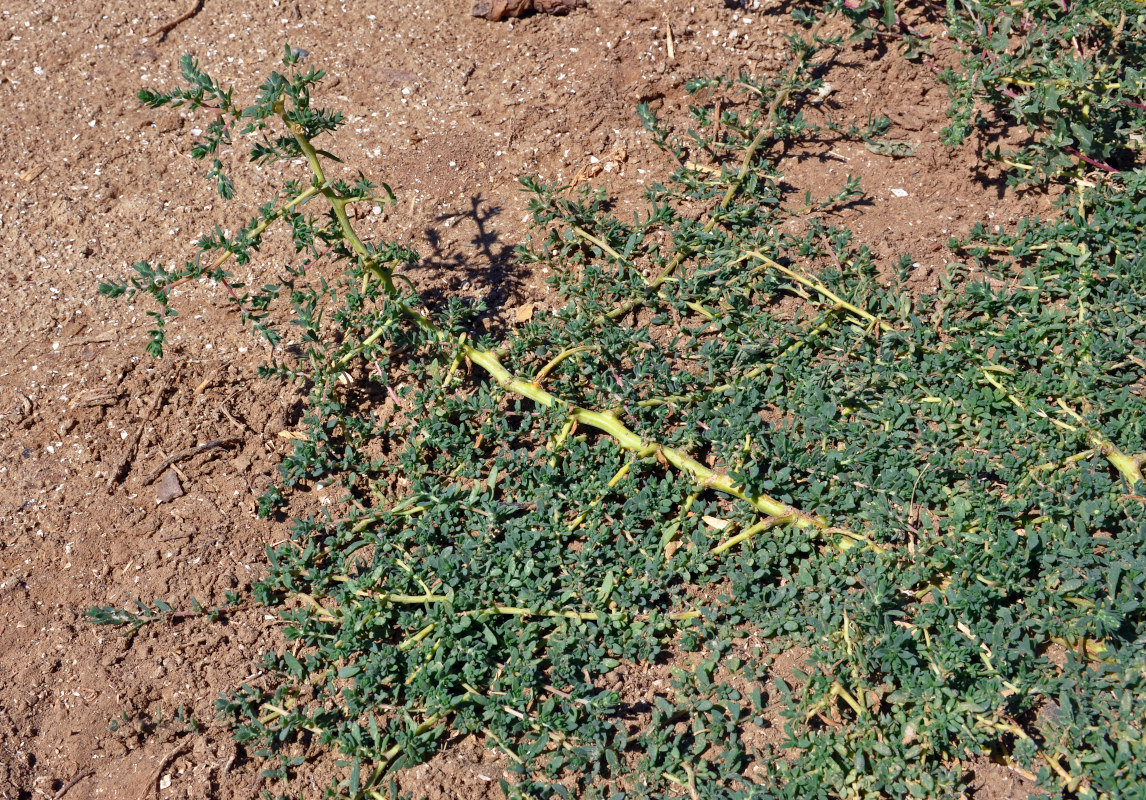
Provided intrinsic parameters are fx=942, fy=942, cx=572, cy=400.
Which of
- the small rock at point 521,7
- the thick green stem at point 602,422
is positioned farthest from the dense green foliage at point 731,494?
the small rock at point 521,7

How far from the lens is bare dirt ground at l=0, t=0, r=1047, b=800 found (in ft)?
8.65

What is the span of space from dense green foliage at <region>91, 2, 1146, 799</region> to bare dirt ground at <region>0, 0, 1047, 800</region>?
15cm

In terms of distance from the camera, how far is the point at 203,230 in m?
3.57

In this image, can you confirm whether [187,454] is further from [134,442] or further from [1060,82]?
[1060,82]

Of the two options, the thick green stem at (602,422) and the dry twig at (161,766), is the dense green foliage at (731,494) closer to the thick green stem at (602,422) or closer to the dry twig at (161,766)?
the thick green stem at (602,422)

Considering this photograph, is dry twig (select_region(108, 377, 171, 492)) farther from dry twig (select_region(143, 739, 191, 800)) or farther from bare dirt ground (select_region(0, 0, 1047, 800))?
dry twig (select_region(143, 739, 191, 800))

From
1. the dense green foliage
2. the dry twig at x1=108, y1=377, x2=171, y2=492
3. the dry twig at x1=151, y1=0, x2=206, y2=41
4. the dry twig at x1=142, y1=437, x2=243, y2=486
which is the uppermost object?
the dry twig at x1=151, y1=0, x2=206, y2=41

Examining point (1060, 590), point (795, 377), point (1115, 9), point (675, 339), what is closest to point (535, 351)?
point (675, 339)

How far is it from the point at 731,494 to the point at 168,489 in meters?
1.79

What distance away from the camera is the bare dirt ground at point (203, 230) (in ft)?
8.65

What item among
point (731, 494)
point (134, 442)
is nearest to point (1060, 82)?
point (731, 494)

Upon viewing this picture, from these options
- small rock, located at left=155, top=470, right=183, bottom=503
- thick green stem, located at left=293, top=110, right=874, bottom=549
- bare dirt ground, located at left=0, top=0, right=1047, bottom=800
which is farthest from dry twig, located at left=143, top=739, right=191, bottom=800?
thick green stem, located at left=293, top=110, right=874, bottom=549

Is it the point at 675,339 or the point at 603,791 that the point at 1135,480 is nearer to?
the point at 675,339

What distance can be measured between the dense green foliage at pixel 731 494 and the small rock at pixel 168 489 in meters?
0.34
